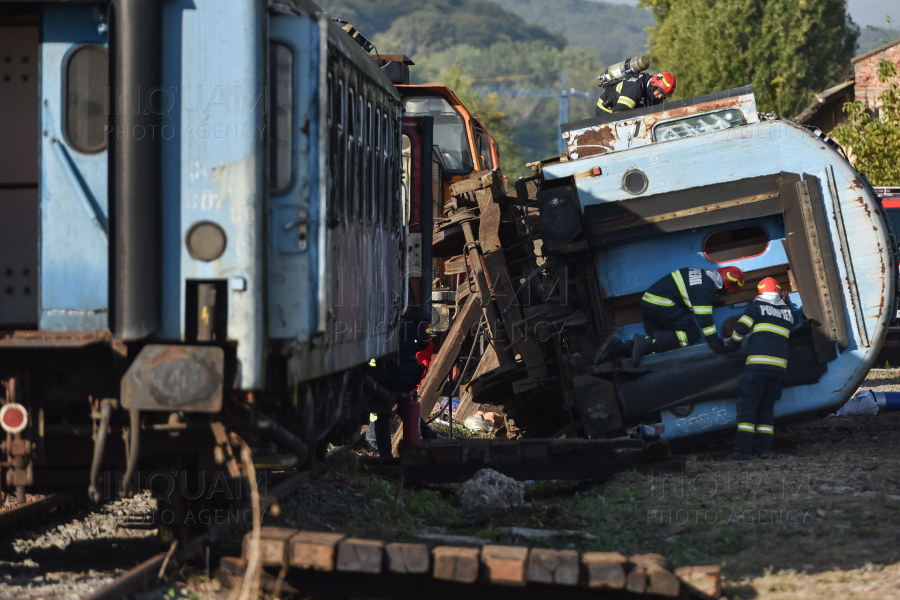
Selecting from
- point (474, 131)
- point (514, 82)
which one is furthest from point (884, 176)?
point (514, 82)

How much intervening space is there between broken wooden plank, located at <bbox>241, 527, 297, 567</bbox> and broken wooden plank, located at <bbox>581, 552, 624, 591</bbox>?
1257mm

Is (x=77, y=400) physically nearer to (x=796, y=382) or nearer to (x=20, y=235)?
(x=20, y=235)

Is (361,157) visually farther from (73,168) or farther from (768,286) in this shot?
(768,286)

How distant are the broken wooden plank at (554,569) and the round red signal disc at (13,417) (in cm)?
226

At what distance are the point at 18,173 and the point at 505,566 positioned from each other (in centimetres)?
305

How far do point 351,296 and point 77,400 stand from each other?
5.51 ft

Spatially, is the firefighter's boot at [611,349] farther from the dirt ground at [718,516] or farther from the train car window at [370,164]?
the train car window at [370,164]

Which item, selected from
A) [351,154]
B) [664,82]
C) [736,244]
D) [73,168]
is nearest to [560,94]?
[664,82]

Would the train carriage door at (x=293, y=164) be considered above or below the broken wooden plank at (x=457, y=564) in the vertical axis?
above

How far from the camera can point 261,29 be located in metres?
4.35

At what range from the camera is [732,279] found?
8.84 meters

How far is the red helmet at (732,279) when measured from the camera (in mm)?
8844

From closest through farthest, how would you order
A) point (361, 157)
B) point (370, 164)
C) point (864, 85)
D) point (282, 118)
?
point (282, 118) → point (361, 157) → point (370, 164) → point (864, 85)

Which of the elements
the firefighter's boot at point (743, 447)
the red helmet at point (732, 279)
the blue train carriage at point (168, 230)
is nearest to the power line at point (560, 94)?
the red helmet at point (732, 279)
